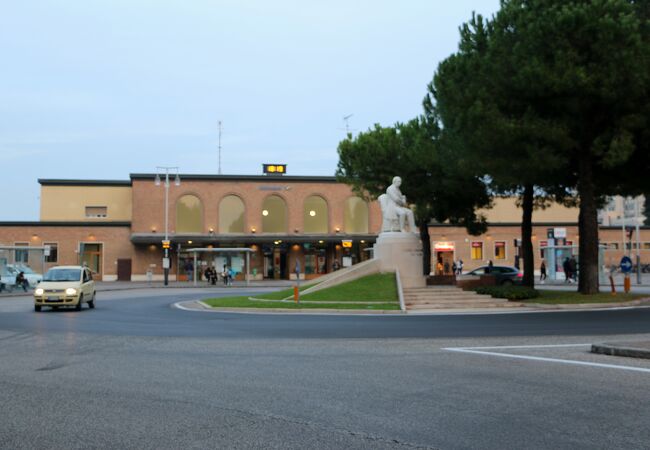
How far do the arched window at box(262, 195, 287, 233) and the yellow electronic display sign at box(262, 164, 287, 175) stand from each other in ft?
9.94

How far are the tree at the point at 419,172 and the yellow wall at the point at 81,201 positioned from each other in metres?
32.5

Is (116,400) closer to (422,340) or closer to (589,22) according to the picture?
(422,340)

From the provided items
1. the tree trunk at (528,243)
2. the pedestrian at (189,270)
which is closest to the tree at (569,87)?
the tree trunk at (528,243)

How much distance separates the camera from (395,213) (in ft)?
102

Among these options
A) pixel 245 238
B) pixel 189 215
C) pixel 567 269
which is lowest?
pixel 567 269

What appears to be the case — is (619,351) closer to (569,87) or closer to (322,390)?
(322,390)

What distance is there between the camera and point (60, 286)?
2528 centimetres

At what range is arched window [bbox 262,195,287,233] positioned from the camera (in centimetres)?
6531

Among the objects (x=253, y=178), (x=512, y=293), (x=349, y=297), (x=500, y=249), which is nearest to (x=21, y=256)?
(x=253, y=178)

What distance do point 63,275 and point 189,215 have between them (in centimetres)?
3775

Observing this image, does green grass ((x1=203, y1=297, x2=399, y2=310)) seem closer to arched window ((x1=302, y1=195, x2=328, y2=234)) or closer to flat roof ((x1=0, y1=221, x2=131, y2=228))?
arched window ((x1=302, y1=195, x2=328, y2=234))

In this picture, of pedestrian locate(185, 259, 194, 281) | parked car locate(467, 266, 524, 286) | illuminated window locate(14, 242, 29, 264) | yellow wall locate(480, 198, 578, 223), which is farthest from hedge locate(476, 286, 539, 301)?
yellow wall locate(480, 198, 578, 223)

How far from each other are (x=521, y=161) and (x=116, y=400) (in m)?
20.2

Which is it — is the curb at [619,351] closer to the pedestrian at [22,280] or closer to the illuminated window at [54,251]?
the pedestrian at [22,280]
